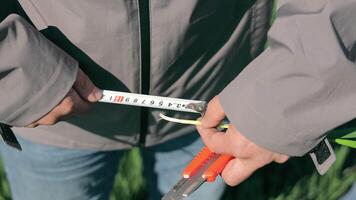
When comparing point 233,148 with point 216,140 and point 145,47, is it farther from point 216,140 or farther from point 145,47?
point 145,47

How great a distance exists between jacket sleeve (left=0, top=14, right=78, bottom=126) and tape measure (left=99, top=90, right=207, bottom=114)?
4.3 inches

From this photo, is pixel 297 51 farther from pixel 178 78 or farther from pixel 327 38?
pixel 178 78

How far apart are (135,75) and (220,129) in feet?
0.61

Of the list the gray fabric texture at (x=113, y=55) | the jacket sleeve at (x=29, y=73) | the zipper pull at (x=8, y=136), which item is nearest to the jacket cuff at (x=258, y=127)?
the gray fabric texture at (x=113, y=55)

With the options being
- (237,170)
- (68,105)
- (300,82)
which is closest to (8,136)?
(68,105)

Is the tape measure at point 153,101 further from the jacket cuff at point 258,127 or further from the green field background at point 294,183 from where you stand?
the green field background at point 294,183

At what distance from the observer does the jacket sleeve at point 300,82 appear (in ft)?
2.94

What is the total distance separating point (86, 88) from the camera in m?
1.06

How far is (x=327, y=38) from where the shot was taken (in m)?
0.89

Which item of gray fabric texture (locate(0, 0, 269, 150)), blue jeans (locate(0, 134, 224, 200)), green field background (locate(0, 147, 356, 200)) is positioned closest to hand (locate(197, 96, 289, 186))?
gray fabric texture (locate(0, 0, 269, 150))

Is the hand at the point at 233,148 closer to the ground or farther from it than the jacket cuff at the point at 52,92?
closer to the ground

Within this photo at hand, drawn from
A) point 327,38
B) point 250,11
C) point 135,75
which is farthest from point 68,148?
point 327,38

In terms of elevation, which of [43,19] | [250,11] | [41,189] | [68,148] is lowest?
[41,189]

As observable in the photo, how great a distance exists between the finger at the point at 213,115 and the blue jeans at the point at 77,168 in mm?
354
